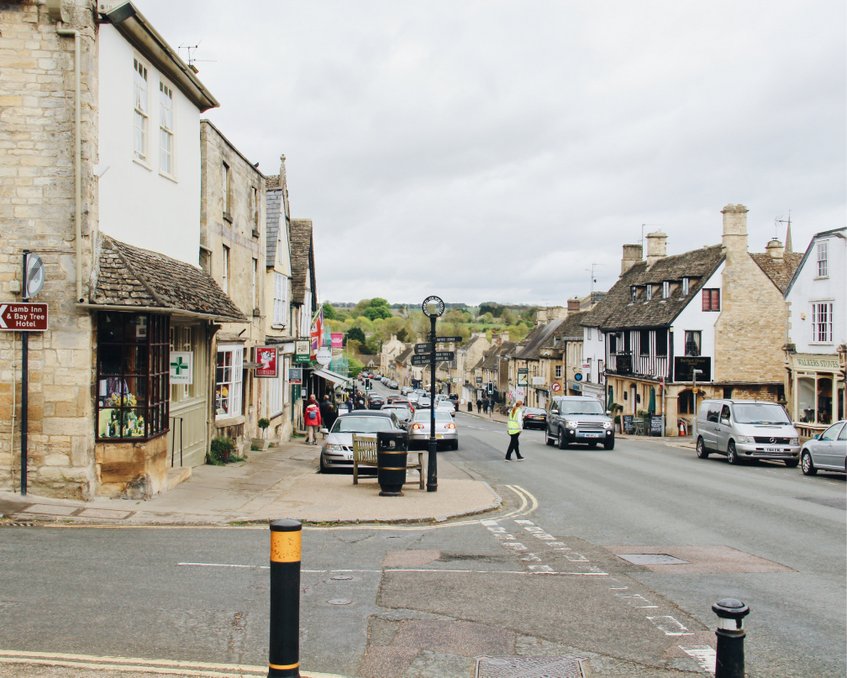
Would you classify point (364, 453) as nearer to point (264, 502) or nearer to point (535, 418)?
point (264, 502)

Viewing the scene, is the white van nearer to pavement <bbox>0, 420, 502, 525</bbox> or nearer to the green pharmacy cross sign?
pavement <bbox>0, 420, 502, 525</bbox>

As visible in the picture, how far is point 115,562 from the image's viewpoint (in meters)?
9.20

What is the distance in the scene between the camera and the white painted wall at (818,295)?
33.8m

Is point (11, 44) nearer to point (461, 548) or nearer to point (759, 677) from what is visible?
point (461, 548)

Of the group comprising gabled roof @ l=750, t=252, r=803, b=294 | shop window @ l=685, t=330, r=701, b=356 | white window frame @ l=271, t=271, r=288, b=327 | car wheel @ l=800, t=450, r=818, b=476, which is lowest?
car wheel @ l=800, t=450, r=818, b=476

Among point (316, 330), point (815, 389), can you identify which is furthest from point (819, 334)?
point (316, 330)

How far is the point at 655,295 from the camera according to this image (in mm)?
52875

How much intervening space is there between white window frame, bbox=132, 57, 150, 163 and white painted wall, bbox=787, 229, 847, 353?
93.4 feet

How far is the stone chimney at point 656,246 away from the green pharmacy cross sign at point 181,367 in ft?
152

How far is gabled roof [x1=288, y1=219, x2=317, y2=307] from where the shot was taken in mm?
36812

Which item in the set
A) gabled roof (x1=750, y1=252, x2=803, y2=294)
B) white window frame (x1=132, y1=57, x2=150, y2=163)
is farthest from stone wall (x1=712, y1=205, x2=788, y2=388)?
white window frame (x1=132, y1=57, x2=150, y2=163)

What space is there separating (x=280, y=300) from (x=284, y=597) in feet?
84.7

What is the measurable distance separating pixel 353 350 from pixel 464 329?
140ft

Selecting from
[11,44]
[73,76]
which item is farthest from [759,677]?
[11,44]
